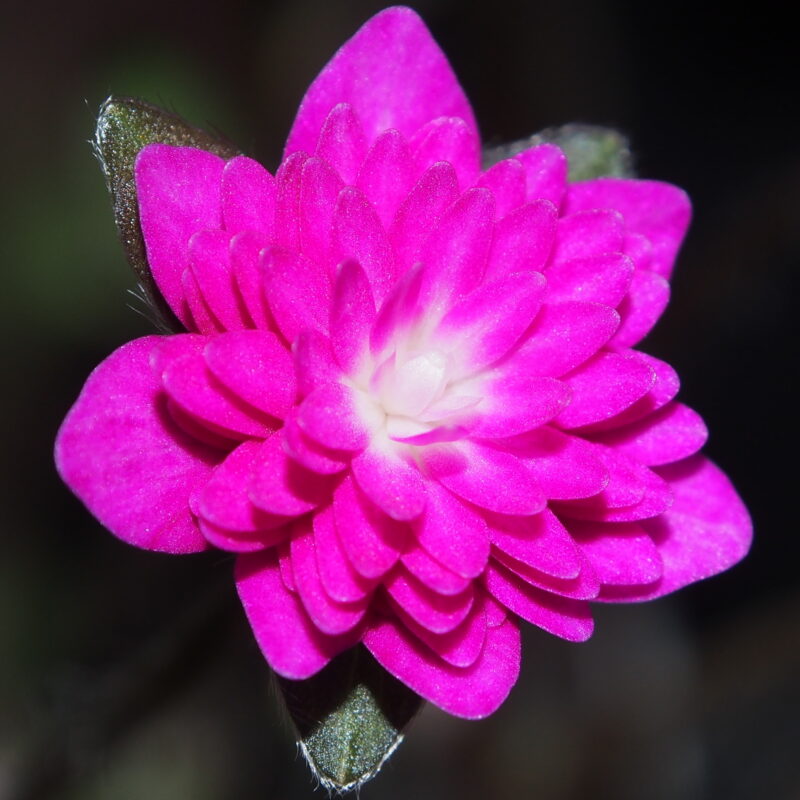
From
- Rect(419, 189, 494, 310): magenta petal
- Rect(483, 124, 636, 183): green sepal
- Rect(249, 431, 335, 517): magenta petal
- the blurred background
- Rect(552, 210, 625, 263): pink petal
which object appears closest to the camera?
Rect(249, 431, 335, 517): magenta petal

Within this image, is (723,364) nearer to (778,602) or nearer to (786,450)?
(786,450)

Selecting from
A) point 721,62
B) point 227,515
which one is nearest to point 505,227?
point 227,515

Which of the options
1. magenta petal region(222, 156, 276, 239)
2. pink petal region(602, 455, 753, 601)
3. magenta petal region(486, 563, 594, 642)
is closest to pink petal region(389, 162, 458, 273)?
magenta petal region(222, 156, 276, 239)

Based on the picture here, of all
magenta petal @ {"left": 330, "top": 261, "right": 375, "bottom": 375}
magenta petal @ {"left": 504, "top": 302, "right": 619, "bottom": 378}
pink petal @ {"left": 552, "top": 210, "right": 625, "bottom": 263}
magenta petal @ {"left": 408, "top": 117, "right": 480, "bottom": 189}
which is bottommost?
magenta petal @ {"left": 504, "top": 302, "right": 619, "bottom": 378}

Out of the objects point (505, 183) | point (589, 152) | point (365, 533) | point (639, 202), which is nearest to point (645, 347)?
point (589, 152)

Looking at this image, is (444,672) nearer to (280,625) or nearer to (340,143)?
(280,625)

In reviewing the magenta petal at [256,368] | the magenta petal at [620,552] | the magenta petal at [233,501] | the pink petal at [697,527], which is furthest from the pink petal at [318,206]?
the pink petal at [697,527]

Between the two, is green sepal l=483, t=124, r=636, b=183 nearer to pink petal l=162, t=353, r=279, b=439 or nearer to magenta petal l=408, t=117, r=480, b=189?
magenta petal l=408, t=117, r=480, b=189
